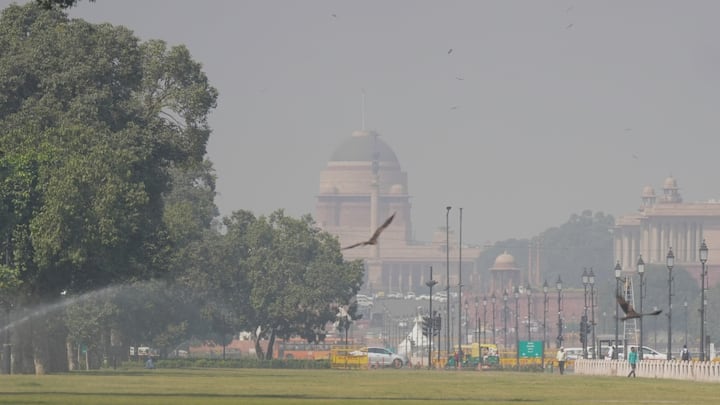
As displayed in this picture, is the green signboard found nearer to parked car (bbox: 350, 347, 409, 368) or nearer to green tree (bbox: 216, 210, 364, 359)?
parked car (bbox: 350, 347, 409, 368)

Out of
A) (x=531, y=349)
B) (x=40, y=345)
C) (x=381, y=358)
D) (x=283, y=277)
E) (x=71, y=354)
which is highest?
(x=283, y=277)

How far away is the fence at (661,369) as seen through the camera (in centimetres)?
7794

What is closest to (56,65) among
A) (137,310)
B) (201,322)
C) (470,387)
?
(470,387)

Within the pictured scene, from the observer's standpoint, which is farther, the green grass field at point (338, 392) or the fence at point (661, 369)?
the fence at point (661, 369)

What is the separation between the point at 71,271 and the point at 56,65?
A: 32.9ft

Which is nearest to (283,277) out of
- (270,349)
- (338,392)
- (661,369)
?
(270,349)

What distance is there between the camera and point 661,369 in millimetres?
87688

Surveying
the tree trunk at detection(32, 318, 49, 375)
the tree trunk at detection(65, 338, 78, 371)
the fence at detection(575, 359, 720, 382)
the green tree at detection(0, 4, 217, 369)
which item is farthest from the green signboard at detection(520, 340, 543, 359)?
the tree trunk at detection(32, 318, 49, 375)

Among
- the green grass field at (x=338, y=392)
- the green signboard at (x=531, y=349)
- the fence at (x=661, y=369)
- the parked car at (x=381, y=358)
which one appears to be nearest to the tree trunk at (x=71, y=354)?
the fence at (x=661, y=369)

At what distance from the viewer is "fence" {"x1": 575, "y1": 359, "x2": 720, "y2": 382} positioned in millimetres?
77938

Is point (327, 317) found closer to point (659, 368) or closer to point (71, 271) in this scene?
point (659, 368)

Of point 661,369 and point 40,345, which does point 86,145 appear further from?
point 661,369

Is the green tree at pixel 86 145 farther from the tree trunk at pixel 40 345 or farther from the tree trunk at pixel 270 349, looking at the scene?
the tree trunk at pixel 270 349

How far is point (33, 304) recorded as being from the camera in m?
75.6
